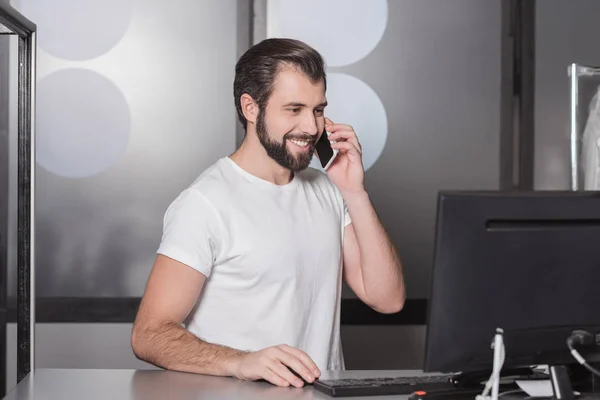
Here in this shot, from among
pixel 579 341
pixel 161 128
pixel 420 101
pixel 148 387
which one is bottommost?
pixel 148 387

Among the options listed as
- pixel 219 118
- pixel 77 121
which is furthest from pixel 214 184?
pixel 77 121

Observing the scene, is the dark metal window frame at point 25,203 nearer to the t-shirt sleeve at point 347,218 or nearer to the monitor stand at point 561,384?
the t-shirt sleeve at point 347,218

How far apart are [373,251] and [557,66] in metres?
1.97

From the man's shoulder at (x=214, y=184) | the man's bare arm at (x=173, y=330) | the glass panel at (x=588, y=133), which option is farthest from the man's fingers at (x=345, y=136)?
the glass panel at (x=588, y=133)

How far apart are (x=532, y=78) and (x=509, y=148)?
0.34m

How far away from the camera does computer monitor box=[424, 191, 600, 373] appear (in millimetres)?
1512

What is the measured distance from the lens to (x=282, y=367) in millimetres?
1865

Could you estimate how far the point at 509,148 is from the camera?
160 inches

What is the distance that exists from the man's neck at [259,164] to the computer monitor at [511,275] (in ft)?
3.55

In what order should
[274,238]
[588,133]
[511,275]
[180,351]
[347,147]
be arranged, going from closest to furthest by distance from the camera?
[511,275] → [180,351] → [274,238] → [347,147] → [588,133]

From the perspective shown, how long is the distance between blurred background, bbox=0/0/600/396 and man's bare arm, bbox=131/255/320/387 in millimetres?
1689

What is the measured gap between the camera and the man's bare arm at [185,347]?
1.87m

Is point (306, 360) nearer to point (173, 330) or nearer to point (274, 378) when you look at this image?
point (274, 378)

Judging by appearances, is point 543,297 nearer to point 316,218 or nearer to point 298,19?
point 316,218
